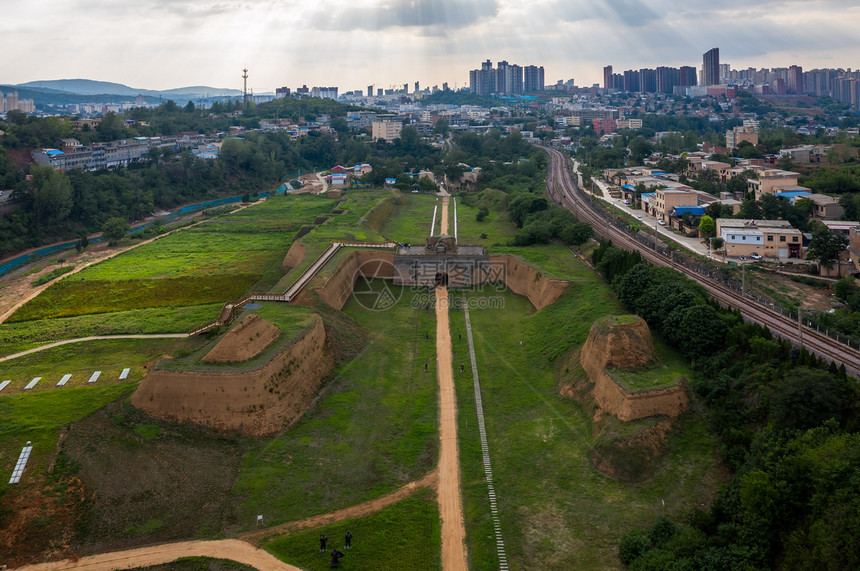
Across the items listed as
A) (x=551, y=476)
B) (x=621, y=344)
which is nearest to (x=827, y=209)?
(x=621, y=344)

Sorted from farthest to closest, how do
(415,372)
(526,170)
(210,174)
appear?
(210,174) → (526,170) → (415,372)

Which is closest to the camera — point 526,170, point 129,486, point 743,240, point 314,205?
point 129,486

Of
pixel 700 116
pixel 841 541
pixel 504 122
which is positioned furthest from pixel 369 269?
pixel 700 116

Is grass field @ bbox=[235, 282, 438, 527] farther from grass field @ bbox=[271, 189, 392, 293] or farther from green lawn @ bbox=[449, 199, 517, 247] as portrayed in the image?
green lawn @ bbox=[449, 199, 517, 247]

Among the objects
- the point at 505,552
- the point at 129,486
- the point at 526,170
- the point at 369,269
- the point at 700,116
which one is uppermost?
the point at 700,116

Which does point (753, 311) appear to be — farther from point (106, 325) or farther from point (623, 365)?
point (106, 325)

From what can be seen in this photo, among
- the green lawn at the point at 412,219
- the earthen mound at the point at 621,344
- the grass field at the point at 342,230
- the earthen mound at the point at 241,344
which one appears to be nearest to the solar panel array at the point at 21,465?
the earthen mound at the point at 241,344

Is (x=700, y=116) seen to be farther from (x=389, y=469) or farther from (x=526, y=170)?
(x=389, y=469)
